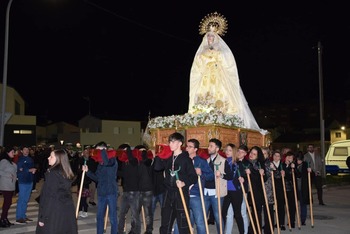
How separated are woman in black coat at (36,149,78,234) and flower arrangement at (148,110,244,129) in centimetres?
785

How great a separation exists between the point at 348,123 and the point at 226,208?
66.6 metres

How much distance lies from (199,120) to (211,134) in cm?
62

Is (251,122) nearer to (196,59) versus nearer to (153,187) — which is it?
(196,59)

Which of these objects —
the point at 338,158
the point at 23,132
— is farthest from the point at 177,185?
Answer: the point at 23,132

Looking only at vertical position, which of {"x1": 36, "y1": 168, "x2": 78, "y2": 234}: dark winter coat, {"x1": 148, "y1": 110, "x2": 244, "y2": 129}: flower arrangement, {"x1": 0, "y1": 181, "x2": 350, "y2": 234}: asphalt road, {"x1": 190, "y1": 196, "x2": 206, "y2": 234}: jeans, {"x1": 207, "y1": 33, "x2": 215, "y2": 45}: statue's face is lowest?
{"x1": 0, "y1": 181, "x2": 350, "y2": 234}: asphalt road

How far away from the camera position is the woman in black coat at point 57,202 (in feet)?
17.2

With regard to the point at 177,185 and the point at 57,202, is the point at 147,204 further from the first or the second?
the point at 57,202

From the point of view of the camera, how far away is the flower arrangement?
42.8ft

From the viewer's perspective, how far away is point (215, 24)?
1642cm

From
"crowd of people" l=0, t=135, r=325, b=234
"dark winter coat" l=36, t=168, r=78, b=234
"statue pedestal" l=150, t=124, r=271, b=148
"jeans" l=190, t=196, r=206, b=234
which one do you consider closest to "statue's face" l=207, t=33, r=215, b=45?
"statue pedestal" l=150, t=124, r=271, b=148

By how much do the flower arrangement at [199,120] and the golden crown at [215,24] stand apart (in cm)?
426

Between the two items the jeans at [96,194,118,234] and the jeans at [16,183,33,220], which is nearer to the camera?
the jeans at [96,194,118,234]

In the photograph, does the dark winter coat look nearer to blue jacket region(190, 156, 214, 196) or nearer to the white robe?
blue jacket region(190, 156, 214, 196)

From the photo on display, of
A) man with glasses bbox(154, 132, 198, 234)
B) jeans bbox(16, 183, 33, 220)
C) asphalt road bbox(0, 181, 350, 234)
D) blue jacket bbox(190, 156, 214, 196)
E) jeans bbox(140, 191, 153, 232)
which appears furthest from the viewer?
jeans bbox(16, 183, 33, 220)
